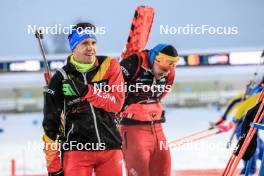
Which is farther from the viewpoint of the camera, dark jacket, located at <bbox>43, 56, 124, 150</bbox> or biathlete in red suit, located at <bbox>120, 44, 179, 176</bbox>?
biathlete in red suit, located at <bbox>120, 44, 179, 176</bbox>

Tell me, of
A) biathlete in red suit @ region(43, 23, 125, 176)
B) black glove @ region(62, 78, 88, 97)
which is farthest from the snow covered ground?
black glove @ region(62, 78, 88, 97)

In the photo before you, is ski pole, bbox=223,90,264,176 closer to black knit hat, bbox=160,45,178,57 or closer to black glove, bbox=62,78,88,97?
black knit hat, bbox=160,45,178,57

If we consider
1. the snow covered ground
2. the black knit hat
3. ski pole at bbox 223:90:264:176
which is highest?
the black knit hat

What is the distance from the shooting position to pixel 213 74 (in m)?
11.0

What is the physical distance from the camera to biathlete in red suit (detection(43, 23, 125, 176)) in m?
2.86

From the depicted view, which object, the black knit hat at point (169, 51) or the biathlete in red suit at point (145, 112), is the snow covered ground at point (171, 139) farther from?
the black knit hat at point (169, 51)

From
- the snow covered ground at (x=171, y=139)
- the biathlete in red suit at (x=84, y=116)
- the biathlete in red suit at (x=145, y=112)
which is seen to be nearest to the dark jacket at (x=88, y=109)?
the biathlete in red suit at (x=84, y=116)

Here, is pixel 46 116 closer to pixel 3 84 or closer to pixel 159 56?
pixel 159 56

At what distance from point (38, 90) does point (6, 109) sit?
97 centimetres

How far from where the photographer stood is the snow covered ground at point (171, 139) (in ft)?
20.2

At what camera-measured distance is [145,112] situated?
3.81 m

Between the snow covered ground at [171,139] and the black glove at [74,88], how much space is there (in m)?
3.15

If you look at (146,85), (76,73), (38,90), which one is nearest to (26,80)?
(38,90)

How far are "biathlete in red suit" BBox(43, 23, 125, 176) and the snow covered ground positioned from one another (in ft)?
9.97
